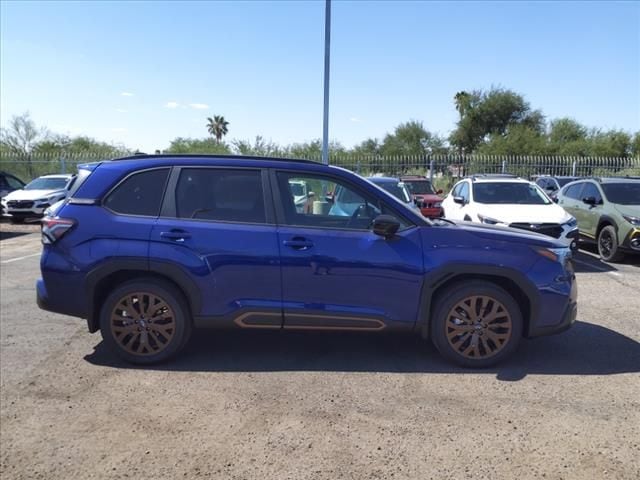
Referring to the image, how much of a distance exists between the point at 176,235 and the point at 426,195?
514 inches

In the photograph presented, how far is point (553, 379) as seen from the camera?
14.4ft

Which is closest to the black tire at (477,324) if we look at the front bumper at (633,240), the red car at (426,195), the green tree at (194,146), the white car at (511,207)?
the white car at (511,207)

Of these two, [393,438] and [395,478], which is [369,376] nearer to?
[393,438]

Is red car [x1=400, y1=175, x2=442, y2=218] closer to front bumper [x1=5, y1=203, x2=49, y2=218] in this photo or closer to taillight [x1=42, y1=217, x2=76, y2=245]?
taillight [x1=42, y1=217, x2=76, y2=245]

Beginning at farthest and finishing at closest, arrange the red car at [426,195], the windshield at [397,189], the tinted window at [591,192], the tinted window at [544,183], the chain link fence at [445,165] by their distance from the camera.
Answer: the chain link fence at [445,165]
the tinted window at [544,183]
the red car at [426,195]
the windshield at [397,189]
the tinted window at [591,192]

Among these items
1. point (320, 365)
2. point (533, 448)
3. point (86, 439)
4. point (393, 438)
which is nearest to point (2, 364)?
point (86, 439)

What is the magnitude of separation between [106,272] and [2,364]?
53.8 inches

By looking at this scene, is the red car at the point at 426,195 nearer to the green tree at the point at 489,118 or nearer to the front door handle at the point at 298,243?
the front door handle at the point at 298,243

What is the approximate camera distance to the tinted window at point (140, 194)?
4.64 metres

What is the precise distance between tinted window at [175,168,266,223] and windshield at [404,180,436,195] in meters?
13.1

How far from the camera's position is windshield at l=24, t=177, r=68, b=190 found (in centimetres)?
1895

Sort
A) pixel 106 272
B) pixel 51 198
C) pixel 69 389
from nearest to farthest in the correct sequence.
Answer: pixel 69 389 → pixel 106 272 → pixel 51 198

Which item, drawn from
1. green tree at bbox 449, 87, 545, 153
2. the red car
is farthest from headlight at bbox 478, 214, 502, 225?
green tree at bbox 449, 87, 545, 153

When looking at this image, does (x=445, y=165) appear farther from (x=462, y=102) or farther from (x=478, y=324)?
(x=462, y=102)
